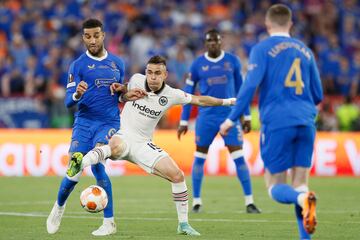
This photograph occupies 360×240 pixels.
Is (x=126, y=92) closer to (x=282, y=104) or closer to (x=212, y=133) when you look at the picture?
(x=282, y=104)

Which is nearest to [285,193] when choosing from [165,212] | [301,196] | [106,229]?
[301,196]

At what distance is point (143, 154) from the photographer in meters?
11.9

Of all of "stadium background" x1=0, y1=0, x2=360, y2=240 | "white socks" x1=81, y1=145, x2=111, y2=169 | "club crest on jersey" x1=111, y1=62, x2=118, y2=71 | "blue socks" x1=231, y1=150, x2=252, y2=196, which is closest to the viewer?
"white socks" x1=81, y1=145, x2=111, y2=169

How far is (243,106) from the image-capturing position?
1003 centimetres

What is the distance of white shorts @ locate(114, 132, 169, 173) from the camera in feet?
38.9

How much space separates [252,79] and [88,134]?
313 centimetres

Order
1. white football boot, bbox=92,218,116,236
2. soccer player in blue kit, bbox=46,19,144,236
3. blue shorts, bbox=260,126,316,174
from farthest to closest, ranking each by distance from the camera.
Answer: soccer player in blue kit, bbox=46,19,144,236 → white football boot, bbox=92,218,116,236 → blue shorts, bbox=260,126,316,174

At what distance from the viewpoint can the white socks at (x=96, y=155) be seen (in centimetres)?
1130

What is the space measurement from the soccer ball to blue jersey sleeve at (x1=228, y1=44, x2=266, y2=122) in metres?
2.22

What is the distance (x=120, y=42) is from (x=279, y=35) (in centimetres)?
1867

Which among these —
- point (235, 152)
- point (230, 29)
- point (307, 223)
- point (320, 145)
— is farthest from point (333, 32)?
point (307, 223)

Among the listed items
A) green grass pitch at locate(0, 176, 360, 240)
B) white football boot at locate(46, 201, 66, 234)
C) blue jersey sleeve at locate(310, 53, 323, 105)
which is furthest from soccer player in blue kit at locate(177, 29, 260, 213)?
blue jersey sleeve at locate(310, 53, 323, 105)

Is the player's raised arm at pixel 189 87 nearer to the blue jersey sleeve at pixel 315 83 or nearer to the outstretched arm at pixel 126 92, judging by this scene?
the outstretched arm at pixel 126 92

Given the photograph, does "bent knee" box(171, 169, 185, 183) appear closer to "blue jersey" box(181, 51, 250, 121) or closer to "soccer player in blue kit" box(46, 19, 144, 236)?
"soccer player in blue kit" box(46, 19, 144, 236)
